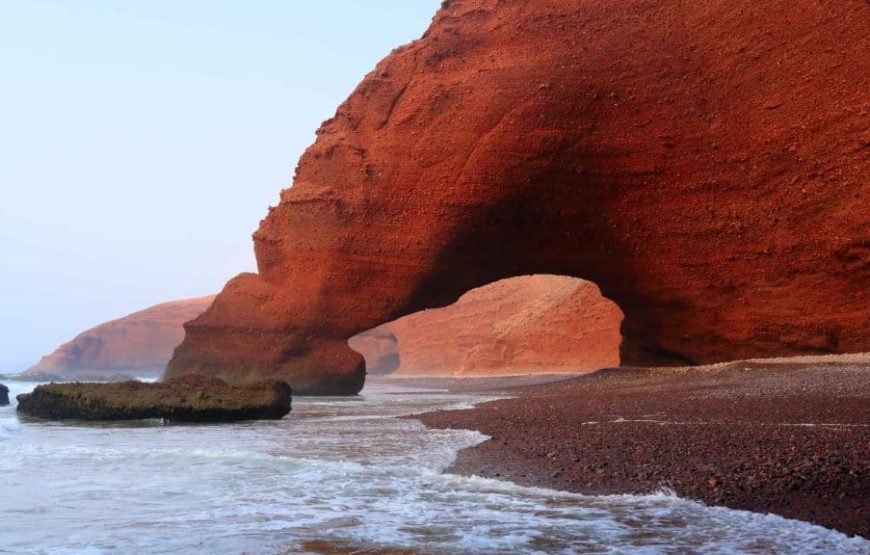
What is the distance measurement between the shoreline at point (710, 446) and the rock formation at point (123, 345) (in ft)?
235

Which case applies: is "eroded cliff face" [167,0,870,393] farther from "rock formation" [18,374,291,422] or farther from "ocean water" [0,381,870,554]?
"ocean water" [0,381,870,554]

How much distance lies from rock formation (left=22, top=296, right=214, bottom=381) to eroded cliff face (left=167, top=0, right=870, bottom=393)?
59800 mm

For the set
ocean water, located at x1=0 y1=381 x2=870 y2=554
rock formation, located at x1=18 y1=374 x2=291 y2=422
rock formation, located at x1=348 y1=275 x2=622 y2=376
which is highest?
rock formation, located at x1=348 y1=275 x2=622 y2=376

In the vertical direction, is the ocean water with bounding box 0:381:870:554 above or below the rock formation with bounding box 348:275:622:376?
below

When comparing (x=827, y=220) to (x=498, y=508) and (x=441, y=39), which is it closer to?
(x=441, y=39)

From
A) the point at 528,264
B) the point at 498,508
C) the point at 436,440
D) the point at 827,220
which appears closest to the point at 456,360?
the point at 528,264

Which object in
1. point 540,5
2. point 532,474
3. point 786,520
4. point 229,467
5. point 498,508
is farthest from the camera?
point 540,5

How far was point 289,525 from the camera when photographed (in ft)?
14.7

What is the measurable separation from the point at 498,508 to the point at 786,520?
1.58 metres

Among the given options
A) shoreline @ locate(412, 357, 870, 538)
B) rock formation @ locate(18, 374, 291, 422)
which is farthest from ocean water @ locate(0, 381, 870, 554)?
rock formation @ locate(18, 374, 291, 422)

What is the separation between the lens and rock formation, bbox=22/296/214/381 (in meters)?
78.3

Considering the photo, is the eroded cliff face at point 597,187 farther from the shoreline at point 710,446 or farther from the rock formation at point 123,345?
the rock formation at point 123,345

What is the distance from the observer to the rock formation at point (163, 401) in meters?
12.1

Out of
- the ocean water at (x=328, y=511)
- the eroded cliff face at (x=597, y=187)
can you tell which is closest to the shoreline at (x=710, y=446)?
the ocean water at (x=328, y=511)
